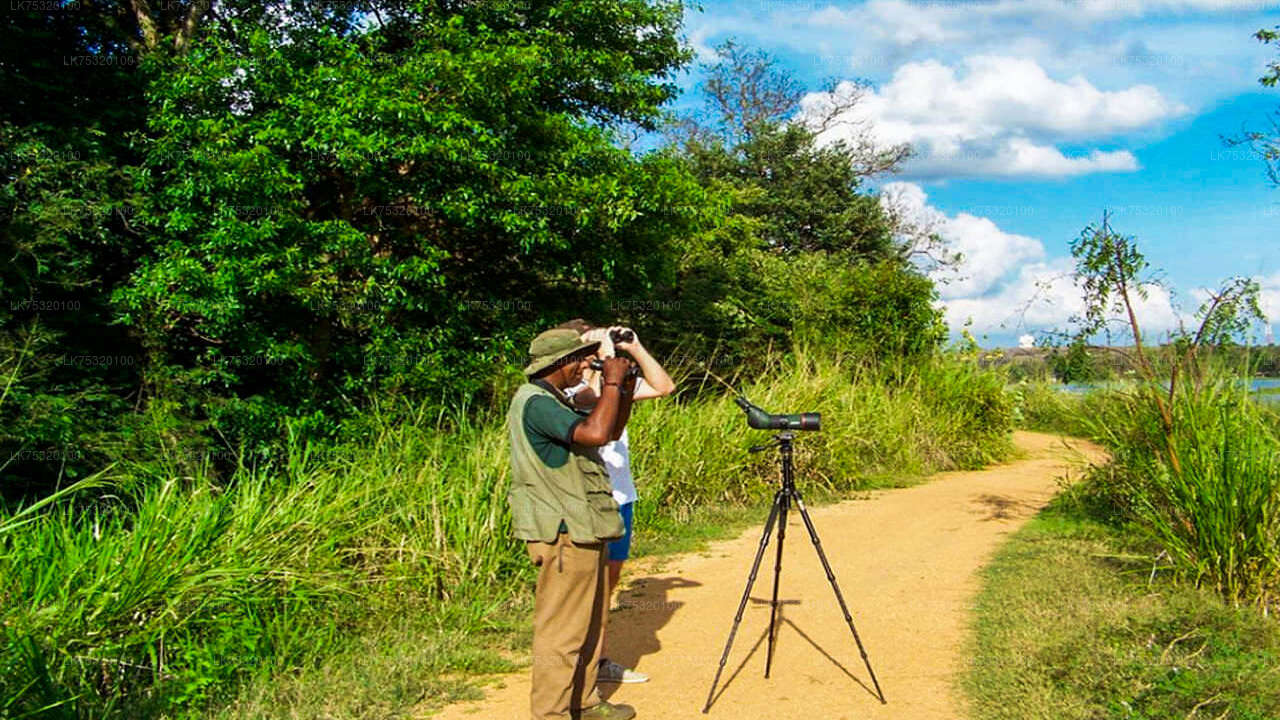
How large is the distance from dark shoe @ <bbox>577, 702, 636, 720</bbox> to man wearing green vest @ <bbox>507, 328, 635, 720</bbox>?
476mm

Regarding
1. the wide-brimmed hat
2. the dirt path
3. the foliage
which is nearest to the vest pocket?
the wide-brimmed hat

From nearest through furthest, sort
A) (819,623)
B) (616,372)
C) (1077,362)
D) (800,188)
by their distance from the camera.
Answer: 1. (616,372)
2. (819,623)
3. (1077,362)
4. (800,188)

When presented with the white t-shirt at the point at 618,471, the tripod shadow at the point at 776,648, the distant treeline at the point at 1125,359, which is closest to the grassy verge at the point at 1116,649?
the tripod shadow at the point at 776,648

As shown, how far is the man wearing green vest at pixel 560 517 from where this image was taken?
3945 mm

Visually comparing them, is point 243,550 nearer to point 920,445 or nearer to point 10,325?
point 10,325

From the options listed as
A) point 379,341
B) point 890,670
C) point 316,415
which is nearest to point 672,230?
point 379,341

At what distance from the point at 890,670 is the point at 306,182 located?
8.75 metres

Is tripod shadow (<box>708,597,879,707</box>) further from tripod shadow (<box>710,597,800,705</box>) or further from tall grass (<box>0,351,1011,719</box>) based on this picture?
tall grass (<box>0,351,1011,719</box>)

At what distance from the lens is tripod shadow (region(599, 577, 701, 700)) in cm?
571

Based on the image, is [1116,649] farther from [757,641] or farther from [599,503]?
[599,503]

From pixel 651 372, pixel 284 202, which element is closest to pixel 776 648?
pixel 651 372

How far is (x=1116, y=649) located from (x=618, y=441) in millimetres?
2862

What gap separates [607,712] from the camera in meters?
4.54

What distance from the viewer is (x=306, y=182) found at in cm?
1113
